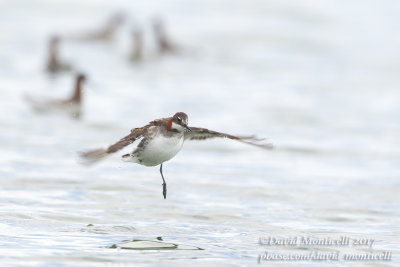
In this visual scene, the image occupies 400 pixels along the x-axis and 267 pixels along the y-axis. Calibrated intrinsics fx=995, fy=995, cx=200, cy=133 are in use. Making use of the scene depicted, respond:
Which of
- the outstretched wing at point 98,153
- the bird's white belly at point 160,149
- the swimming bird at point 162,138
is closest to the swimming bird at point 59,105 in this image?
the swimming bird at point 162,138

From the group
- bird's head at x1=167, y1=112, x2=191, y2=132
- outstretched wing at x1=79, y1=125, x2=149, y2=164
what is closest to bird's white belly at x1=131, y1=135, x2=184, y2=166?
bird's head at x1=167, y1=112, x2=191, y2=132

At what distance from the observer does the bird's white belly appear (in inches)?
402

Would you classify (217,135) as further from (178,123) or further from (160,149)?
(160,149)

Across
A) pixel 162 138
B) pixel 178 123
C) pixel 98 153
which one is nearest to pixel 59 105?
pixel 162 138

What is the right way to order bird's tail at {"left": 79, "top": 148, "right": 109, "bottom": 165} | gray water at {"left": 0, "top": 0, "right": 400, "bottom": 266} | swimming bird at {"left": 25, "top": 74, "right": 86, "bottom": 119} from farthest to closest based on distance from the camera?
1. swimming bird at {"left": 25, "top": 74, "right": 86, "bottom": 119}
2. gray water at {"left": 0, "top": 0, "right": 400, "bottom": 266}
3. bird's tail at {"left": 79, "top": 148, "right": 109, "bottom": 165}

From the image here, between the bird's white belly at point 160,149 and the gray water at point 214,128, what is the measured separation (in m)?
0.86

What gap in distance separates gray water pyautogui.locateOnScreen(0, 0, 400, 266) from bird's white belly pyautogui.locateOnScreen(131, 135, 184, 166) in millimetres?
855

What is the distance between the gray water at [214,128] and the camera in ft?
34.5

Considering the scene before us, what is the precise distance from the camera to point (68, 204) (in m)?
12.0

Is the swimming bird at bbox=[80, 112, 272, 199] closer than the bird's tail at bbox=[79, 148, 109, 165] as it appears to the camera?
No

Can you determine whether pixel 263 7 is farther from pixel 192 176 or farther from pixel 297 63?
pixel 192 176

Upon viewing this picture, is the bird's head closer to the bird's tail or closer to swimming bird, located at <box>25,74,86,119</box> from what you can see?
the bird's tail

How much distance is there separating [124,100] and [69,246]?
11911 millimetres

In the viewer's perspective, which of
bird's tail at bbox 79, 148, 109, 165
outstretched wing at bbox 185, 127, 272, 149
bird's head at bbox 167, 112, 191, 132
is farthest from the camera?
outstretched wing at bbox 185, 127, 272, 149
